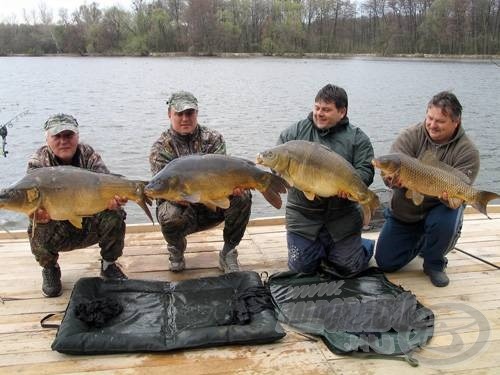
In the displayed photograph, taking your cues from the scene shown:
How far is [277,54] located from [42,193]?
6967 cm

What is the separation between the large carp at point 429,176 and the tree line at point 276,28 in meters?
50.4

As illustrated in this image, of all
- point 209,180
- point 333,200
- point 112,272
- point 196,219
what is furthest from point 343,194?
point 112,272

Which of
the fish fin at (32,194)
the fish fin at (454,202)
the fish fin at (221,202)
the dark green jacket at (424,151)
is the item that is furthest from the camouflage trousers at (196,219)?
the fish fin at (454,202)

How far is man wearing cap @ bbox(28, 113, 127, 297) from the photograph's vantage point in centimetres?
371

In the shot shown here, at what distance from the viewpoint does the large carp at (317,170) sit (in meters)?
3.61

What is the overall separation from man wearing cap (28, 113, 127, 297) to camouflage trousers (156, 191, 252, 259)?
352mm

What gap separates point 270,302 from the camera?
11.4 feet

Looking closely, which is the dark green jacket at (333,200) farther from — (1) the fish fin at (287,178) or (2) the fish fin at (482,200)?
(2) the fish fin at (482,200)

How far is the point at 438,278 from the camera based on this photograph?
158 inches

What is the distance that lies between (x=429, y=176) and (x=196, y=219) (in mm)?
1779

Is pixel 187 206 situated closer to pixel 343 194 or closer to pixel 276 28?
pixel 343 194

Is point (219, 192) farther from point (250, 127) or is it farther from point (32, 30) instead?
point (32, 30)

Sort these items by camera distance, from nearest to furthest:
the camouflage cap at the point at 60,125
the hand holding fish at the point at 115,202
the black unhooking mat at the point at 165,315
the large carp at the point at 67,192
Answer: the black unhooking mat at the point at 165,315 < the large carp at the point at 67,192 < the hand holding fish at the point at 115,202 < the camouflage cap at the point at 60,125

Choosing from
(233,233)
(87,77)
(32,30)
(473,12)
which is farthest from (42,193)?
(473,12)
